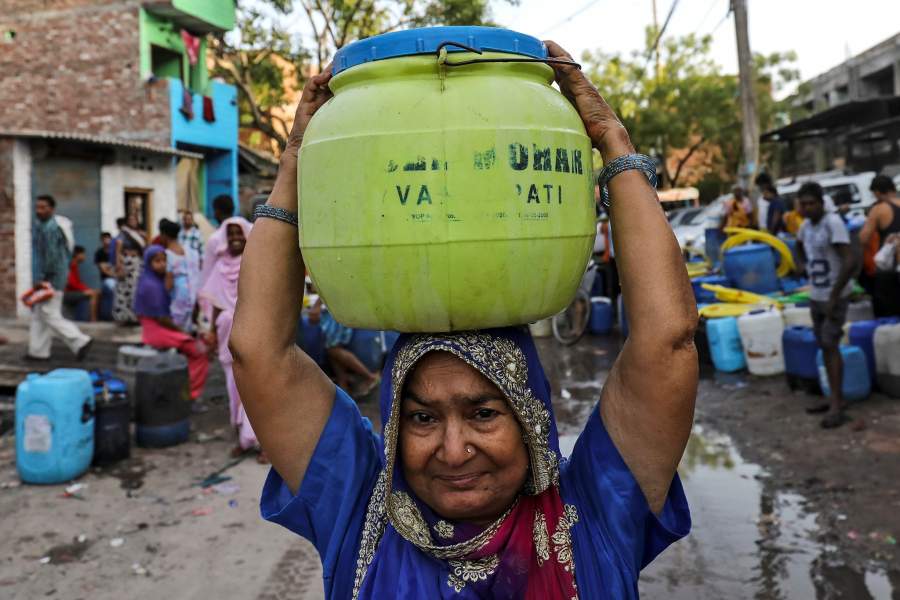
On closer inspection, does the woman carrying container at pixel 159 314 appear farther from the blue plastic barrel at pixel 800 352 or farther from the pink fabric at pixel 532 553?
the pink fabric at pixel 532 553

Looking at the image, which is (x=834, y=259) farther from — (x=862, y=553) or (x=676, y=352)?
(x=676, y=352)

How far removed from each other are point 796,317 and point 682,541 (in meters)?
4.64

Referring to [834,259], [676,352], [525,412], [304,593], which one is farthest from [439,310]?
[834,259]

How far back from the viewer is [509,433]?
147cm

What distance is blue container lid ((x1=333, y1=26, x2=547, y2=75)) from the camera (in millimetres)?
1286

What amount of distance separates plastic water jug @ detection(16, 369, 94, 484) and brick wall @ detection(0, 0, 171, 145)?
42.1ft

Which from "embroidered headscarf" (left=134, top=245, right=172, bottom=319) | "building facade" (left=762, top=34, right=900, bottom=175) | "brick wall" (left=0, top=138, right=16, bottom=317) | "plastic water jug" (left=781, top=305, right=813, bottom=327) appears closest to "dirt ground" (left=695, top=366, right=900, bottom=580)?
"plastic water jug" (left=781, top=305, right=813, bottom=327)

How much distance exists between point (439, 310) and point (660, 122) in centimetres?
2877

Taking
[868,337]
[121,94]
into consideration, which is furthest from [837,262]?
[121,94]

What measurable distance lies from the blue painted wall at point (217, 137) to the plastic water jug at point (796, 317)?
45.3ft

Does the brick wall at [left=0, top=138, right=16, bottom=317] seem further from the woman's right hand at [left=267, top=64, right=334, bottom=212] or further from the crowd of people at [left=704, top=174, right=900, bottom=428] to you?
the woman's right hand at [left=267, top=64, right=334, bottom=212]

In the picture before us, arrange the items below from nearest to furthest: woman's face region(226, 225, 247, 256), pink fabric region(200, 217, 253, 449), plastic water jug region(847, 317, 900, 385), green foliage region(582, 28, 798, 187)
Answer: woman's face region(226, 225, 247, 256)
pink fabric region(200, 217, 253, 449)
plastic water jug region(847, 317, 900, 385)
green foliage region(582, 28, 798, 187)

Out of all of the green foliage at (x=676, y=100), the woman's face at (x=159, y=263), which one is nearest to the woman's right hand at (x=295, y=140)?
the woman's face at (x=159, y=263)

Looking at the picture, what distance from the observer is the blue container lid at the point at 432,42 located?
4.22 ft
